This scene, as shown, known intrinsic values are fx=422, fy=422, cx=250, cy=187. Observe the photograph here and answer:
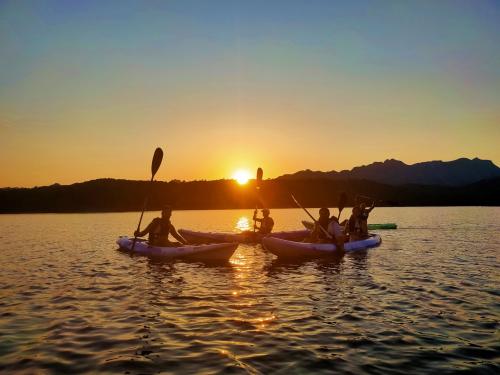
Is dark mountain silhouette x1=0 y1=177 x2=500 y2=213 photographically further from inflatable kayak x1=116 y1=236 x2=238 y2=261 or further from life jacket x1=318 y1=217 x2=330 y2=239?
inflatable kayak x1=116 y1=236 x2=238 y2=261

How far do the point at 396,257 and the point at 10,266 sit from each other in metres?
16.6

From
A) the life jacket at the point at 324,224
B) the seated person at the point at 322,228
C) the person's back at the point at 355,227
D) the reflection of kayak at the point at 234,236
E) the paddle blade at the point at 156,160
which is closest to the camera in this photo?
the seated person at the point at 322,228

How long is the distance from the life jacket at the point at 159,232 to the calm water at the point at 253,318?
5.68 feet

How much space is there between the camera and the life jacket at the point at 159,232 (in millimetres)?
17906

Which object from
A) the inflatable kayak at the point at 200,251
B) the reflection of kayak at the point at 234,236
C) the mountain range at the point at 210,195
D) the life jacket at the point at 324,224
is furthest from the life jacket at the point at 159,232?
the mountain range at the point at 210,195

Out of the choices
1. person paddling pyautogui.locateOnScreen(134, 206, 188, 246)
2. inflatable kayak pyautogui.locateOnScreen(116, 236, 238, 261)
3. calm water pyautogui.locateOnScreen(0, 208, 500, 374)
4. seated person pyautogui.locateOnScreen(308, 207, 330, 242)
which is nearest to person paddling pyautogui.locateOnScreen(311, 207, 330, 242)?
seated person pyautogui.locateOnScreen(308, 207, 330, 242)

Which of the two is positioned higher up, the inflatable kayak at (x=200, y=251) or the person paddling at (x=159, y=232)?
the person paddling at (x=159, y=232)

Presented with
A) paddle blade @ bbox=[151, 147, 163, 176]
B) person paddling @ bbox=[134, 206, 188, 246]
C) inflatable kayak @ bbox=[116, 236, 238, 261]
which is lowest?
inflatable kayak @ bbox=[116, 236, 238, 261]

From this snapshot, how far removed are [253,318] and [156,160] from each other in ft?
39.5

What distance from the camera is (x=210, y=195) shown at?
135250 mm

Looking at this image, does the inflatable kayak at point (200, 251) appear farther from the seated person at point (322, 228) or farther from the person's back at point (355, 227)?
the person's back at point (355, 227)

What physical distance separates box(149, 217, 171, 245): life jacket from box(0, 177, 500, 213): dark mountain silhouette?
285 ft

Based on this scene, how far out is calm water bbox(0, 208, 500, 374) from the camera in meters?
6.47

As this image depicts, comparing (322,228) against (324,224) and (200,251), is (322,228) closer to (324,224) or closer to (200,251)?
(324,224)
